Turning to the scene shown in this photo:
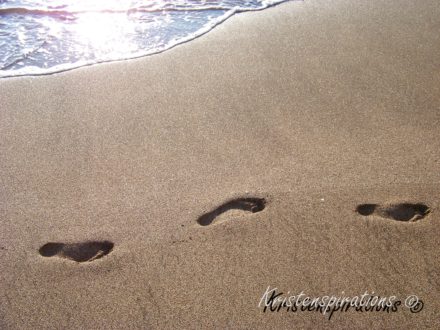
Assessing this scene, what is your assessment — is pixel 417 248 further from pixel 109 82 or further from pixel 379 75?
pixel 109 82

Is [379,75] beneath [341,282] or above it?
above

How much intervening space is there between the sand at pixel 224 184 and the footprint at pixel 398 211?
0.4 inches

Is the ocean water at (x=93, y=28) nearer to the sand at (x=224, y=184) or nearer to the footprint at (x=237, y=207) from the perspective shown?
the sand at (x=224, y=184)

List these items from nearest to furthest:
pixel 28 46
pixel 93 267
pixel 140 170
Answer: pixel 93 267 → pixel 140 170 → pixel 28 46

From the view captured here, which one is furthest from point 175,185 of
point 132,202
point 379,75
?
point 379,75

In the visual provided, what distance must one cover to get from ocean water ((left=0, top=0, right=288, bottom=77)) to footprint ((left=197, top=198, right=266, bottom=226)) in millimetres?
2097

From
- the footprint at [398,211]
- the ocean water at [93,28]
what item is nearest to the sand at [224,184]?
the footprint at [398,211]

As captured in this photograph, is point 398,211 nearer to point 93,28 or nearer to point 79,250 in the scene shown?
point 79,250

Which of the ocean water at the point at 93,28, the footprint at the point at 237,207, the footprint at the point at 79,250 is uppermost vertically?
the ocean water at the point at 93,28

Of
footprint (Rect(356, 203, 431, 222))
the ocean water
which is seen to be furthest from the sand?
the ocean water

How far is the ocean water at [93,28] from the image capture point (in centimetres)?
415

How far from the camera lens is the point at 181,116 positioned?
127 inches

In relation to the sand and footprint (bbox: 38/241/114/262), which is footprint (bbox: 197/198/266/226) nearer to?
the sand

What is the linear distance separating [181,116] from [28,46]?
6.91ft
